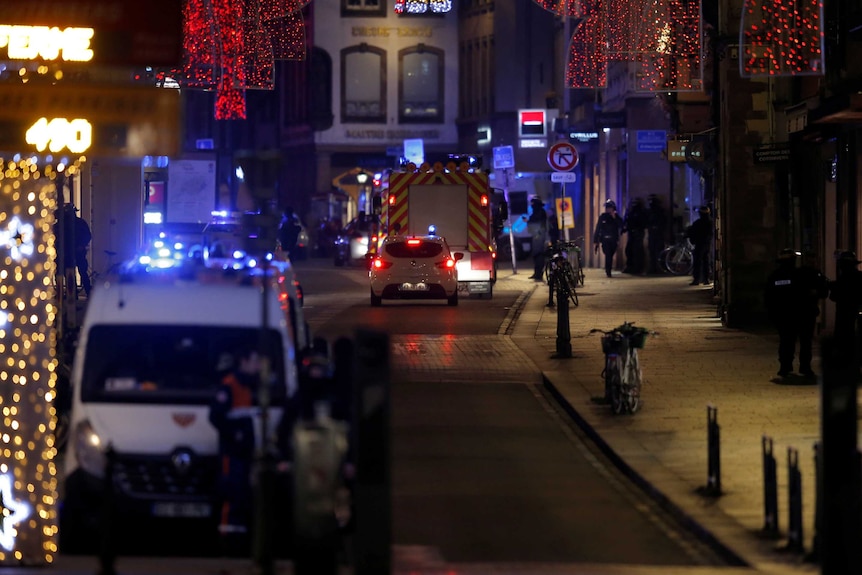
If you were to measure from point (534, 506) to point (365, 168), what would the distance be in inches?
2420

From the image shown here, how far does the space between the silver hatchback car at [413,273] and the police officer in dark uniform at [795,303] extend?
14097mm

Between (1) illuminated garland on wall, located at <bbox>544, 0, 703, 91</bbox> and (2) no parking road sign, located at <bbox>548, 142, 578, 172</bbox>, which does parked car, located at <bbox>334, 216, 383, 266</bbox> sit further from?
(1) illuminated garland on wall, located at <bbox>544, 0, 703, 91</bbox>

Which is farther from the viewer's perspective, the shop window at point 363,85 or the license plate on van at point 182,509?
the shop window at point 363,85

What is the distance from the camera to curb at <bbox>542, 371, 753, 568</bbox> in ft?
33.2

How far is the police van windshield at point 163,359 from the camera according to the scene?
1059 centimetres

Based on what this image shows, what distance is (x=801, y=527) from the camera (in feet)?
32.5

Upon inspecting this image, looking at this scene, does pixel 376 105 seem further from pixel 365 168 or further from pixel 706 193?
pixel 706 193

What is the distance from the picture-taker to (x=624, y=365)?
1636cm

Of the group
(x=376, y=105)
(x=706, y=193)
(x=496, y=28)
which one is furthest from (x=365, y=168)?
(x=706, y=193)

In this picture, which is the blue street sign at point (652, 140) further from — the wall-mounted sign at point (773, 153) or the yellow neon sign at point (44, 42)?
the yellow neon sign at point (44, 42)

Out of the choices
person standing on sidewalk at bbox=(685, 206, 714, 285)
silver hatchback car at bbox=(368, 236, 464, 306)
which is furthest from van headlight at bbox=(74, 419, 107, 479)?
person standing on sidewalk at bbox=(685, 206, 714, 285)

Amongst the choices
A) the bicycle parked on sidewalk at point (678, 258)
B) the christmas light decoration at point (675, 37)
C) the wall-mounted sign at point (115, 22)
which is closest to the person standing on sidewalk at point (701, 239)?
the bicycle parked on sidewalk at point (678, 258)

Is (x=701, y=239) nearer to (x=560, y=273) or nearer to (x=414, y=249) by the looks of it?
(x=414, y=249)

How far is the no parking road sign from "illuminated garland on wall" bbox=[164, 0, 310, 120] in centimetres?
805
